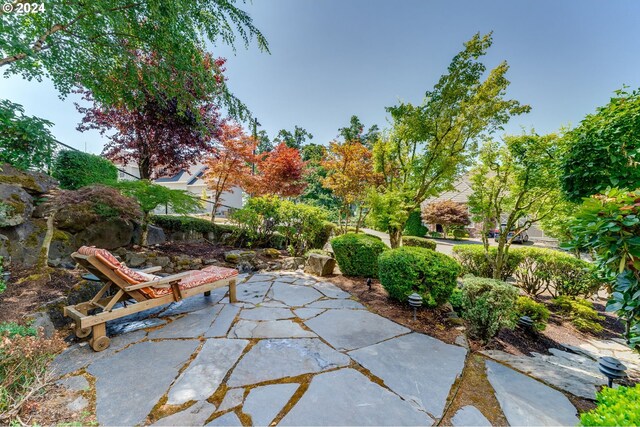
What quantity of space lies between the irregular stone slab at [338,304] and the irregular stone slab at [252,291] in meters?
0.89

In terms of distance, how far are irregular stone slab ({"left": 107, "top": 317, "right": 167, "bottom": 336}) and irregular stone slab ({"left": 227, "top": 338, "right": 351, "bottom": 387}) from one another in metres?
1.47

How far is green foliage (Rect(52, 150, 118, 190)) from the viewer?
16.3 feet

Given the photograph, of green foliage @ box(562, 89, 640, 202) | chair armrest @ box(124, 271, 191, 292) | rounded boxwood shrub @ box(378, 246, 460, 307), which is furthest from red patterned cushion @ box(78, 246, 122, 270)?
green foliage @ box(562, 89, 640, 202)

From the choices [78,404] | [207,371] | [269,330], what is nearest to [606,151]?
[269,330]

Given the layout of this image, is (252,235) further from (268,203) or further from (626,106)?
(626,106)

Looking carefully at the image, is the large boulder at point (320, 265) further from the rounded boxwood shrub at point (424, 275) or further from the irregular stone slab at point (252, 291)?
the rounded boxwood shrub at point (424, 275)

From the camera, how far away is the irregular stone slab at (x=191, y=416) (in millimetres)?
1504

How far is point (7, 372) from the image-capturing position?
5.26 ft

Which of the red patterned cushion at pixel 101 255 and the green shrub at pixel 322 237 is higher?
the green shrub at pixel 322 237

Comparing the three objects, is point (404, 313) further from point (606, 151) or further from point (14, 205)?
point (14, 205)

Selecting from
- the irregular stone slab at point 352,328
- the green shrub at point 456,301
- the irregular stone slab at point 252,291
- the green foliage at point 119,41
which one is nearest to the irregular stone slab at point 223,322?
→ the irregular stone slab at point 252,291

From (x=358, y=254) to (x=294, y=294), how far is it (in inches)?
61.5

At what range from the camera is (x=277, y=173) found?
34.6 feet

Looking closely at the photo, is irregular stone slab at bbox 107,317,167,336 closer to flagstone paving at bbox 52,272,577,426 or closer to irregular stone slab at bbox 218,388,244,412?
flagstone paving at bbox 52,272,577,426
